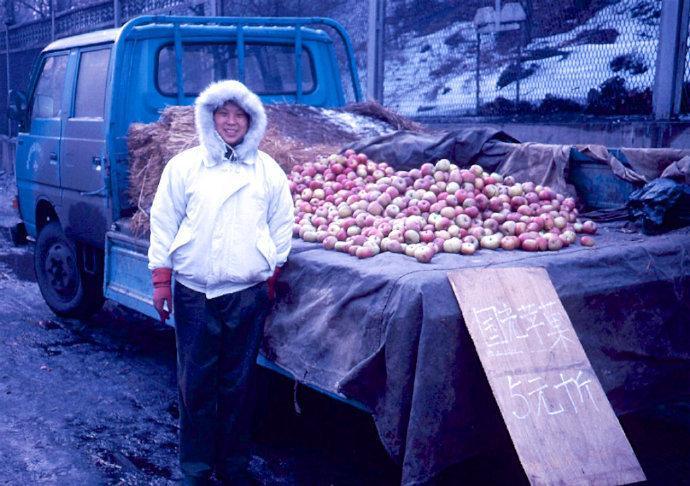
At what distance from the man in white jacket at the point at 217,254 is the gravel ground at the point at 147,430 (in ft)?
1.81

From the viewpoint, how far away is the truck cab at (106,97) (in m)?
5.97

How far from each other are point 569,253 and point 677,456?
5.41 feet

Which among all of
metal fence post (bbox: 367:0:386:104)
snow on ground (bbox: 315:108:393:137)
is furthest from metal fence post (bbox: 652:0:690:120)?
metal fence post (bbox: 367:0:386:104)

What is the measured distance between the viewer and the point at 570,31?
8.42 m

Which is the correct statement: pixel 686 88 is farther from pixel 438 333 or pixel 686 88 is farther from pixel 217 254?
pixel 217 254

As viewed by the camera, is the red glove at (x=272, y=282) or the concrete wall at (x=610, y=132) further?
the concrete wall at (x=610, y=132)

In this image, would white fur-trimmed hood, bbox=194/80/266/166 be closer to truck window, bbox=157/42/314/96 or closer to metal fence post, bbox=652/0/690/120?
truck window, bbox=157/42/314/96

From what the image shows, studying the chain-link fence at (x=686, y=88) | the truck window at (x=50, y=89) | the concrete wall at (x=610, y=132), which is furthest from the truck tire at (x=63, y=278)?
the chain-link fence at (x=686, y=88)

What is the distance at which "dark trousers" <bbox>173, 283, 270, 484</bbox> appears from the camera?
3.88 metres

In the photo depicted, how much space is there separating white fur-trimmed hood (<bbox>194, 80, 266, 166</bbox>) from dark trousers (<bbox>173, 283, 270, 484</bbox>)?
0.70 meters

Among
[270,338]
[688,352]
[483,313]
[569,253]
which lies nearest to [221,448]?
[270,338]

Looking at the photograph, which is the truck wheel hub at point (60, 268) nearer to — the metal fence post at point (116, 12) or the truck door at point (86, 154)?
the truck door at point (86, 154)

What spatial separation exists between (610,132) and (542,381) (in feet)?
16.3

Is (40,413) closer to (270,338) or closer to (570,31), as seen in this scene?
(270,338)
